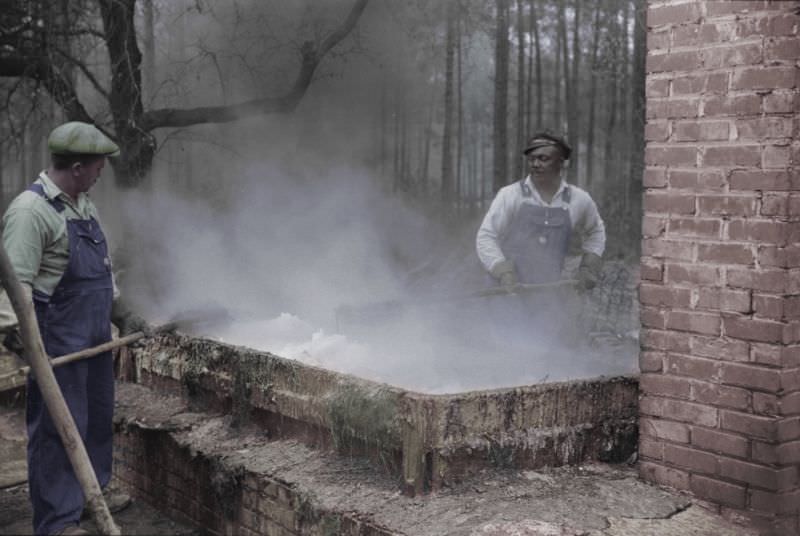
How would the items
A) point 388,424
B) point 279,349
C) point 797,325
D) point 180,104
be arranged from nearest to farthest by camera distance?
point 797,325, point 388,424, point 279,349, point 180,104

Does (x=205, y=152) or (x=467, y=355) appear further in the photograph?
(x=205, y=152)

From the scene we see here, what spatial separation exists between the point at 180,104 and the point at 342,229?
2.68m

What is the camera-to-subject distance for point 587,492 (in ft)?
11.6

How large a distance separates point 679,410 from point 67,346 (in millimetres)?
3023

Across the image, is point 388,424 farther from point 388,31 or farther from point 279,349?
point 388,31

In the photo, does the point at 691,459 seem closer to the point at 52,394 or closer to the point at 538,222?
the point at 52,394

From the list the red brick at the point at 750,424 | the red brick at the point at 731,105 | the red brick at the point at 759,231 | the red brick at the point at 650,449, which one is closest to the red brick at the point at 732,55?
the red brick at the point at 731,105

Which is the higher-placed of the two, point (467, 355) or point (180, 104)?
point (180, 104)

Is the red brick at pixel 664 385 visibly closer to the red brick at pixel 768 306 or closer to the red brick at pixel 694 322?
the red brick at pixel 694 322

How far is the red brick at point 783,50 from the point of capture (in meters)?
3.01

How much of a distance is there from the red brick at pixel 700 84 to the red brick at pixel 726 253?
2.01 ft

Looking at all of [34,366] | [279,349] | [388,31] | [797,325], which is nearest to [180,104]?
[388,31]

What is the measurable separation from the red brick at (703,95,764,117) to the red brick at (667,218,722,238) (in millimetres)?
426

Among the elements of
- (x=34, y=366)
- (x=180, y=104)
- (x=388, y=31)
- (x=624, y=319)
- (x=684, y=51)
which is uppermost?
(x=388, y=31)
